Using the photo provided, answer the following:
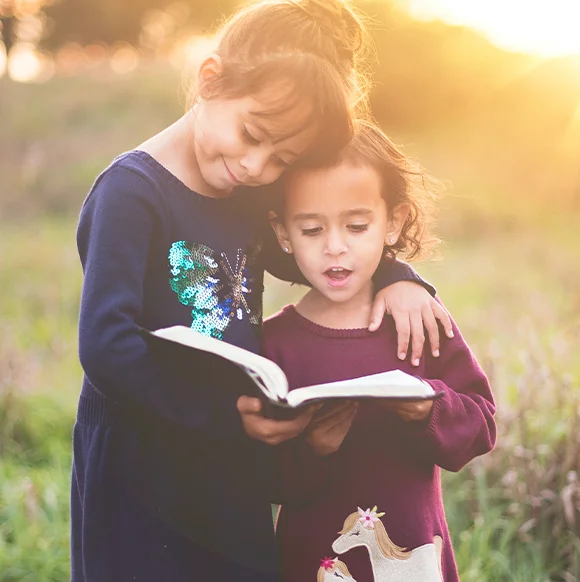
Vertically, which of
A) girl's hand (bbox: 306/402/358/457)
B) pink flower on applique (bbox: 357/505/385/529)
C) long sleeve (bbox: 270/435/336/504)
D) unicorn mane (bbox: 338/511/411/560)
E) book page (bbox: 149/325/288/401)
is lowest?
unicorn mane (bbox: 338/511/411/560)

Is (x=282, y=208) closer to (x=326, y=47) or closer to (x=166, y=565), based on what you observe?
(x=326, y=47)

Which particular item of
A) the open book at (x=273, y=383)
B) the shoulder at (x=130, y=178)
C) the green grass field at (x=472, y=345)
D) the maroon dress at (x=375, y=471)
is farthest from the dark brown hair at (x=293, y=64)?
the green grass field at (x=472, y=345)

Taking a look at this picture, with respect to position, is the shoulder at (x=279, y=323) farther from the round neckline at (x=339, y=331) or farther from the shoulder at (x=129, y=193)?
the shoulder at (x=129, y=193)

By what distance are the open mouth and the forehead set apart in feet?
0.46

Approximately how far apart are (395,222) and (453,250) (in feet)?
24.7

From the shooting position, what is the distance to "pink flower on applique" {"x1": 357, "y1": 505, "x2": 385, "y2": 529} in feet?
6.46

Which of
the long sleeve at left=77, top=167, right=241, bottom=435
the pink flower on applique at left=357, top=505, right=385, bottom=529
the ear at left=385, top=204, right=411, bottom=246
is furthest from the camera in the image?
the ear at left=385, top=204, right=411, bottom=246

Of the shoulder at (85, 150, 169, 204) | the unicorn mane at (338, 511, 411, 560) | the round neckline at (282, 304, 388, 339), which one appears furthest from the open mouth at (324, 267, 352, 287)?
the unicorn mane at (338, 511, 411, 560)

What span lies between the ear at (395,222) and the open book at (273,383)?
1.90ft

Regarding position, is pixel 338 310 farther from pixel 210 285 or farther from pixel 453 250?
pixel 453 250

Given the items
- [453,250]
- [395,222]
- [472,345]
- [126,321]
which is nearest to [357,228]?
[395,222]

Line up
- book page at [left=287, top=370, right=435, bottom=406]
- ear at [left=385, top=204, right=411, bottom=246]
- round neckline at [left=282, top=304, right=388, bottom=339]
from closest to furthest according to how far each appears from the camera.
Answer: book page at [left=287, top=370, right=435, bottom=406] < round neckline at [left=282, top=304, right=388, bottom=339] < ear at [left=385, top=204, right=411, bottom=246]

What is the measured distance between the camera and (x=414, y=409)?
190cm

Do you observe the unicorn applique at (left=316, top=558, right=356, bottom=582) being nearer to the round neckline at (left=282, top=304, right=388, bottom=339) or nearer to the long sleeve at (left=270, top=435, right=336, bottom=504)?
the long sleeve at (left=270, top=435, right=336, bottom=504)
